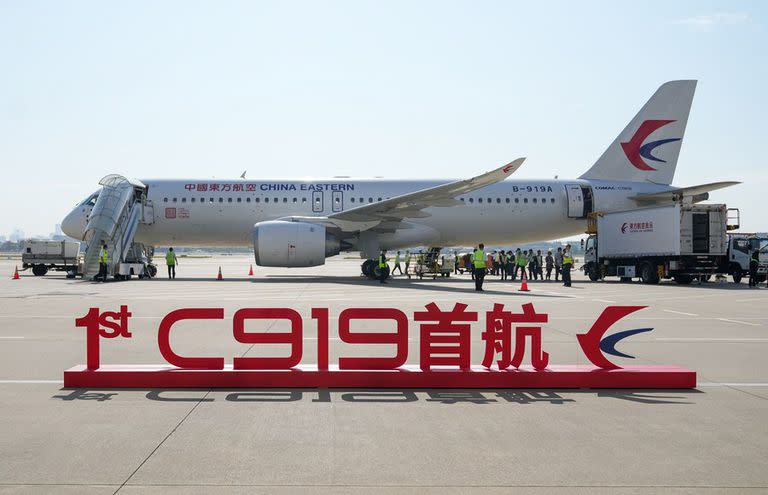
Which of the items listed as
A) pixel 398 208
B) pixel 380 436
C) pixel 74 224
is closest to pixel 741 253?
pixel 398 208

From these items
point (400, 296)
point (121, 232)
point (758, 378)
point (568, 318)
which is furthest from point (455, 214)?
point (758, 378)

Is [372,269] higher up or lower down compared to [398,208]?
lower down

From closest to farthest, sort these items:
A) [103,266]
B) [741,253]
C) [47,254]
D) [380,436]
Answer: [380,436], [103,266], [741,253], [47,254]

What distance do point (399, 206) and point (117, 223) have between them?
35.7ft

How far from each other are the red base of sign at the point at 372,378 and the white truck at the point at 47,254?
2870cm

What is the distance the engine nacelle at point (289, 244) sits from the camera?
977 inches

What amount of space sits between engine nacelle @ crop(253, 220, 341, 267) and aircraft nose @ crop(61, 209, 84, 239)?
8359 mm

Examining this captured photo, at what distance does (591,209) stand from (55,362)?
Answer: 25.9 m

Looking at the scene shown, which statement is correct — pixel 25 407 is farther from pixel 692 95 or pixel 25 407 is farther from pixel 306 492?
pixel 692 95

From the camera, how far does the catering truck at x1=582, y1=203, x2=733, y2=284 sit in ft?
88.0

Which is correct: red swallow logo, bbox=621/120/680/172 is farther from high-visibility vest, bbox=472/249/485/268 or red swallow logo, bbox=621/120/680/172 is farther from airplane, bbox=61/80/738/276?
high-visibility vest, bbox=472/249/485/268

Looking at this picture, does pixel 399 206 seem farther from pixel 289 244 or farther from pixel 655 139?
pixel 655 139

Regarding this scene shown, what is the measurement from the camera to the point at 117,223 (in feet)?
88.3

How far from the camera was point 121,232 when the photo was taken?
2722 centimetres
